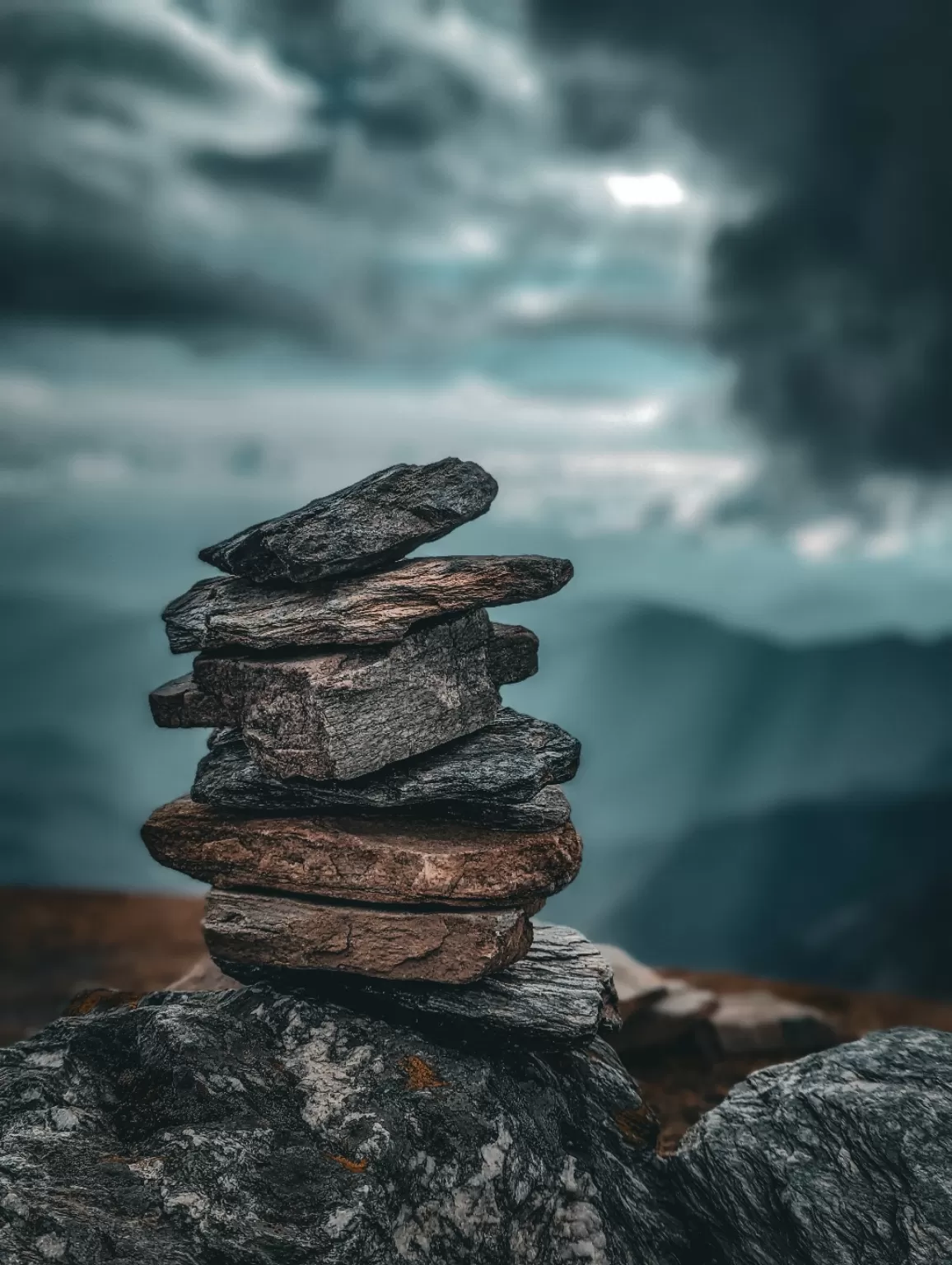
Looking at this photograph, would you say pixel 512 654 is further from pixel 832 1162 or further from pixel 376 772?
pixel 832 1162

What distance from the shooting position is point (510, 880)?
395 inches

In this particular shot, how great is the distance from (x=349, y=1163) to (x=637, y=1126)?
12.6ft

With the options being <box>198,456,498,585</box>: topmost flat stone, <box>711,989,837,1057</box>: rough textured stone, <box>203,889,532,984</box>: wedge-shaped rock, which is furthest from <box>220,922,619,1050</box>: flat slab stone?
<box>711,989,837,1057</box>: rough textured stone

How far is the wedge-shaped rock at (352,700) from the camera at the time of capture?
9516 millimetres

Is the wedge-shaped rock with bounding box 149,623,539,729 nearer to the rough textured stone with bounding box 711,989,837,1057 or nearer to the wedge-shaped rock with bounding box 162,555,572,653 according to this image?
the wedge-shaped rock with bounding box 162,555,572,653

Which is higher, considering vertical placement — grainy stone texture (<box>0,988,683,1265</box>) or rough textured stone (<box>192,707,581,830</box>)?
rough textured stone (<box>192,707,581,830</box>)

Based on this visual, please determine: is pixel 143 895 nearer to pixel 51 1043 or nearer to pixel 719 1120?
pixel 51 1043

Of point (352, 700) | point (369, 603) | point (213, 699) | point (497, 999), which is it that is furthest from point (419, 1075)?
point (369, 603)

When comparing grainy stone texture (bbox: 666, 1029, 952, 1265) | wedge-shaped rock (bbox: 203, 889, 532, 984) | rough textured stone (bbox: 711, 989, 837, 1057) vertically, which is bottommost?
rough textured stone (bbox: 711, 989, 837, 1057)

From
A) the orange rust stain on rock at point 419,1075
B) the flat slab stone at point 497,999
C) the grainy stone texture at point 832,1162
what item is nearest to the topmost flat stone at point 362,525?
the flat slab stone at point 497,999

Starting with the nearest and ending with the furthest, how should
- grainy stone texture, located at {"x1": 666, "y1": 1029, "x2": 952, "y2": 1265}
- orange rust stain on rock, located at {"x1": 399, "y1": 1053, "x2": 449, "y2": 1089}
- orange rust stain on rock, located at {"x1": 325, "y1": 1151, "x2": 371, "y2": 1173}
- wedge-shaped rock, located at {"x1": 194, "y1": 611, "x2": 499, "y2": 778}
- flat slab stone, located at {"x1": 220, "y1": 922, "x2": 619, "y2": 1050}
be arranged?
orange rust stain on rock, located at {"x1": 325, "y1": 1151, "x2": 371, "y2": 1173} < grainy stone texture, located at {"x1": 666, "y1": 1029, "x2": 952, "y2": 1265} < wedge-shaped rock, located at {"x1": 194, "y1": 611, "x2": 499, "y2": 778} < orange rust stain on rock, located at {"x1": 399, "y1": 1053, "x2": 449, "y2": 1089} < flat slab stone, located at {"x1": 220, "y1": 922, "x2": 619, "y2": 1050}

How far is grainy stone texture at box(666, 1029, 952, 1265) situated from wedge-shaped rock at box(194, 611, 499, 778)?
5.09m

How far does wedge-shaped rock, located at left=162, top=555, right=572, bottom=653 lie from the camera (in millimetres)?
9852

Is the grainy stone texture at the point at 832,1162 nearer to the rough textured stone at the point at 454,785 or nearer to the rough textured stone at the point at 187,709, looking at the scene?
the rough textured stone at the point at 454,785
